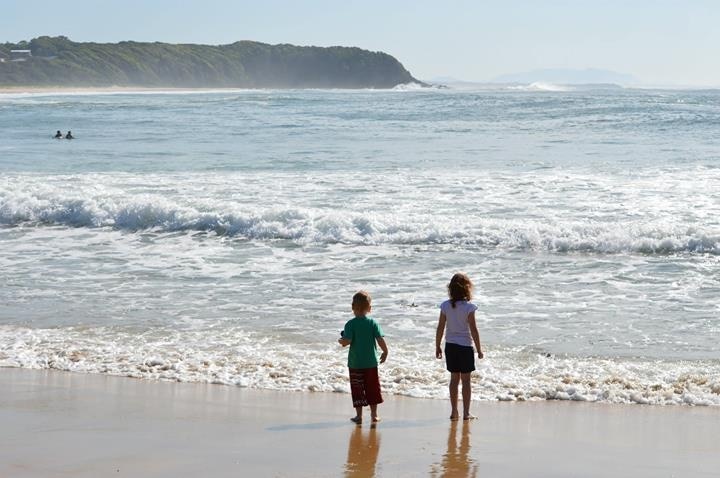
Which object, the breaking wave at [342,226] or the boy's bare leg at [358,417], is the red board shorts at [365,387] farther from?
the breaking wave at [342,226]

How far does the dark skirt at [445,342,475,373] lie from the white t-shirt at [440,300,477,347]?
1.6 inches

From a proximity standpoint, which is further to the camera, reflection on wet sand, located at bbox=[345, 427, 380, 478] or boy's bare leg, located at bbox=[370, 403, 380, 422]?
boy's bare leg, located at bbox=[370, 403, 380, 422]

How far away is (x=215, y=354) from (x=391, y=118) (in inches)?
1710

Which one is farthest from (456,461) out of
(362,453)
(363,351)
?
(363,351)

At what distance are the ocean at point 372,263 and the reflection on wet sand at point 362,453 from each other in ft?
4.43

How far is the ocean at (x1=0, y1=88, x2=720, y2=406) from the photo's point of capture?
29.7 ft

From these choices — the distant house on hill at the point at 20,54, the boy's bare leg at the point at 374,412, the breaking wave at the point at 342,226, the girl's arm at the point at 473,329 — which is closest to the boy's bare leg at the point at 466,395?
the girl's arm at the point at 473,329

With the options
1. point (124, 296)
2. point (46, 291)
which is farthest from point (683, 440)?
point (46, 291)

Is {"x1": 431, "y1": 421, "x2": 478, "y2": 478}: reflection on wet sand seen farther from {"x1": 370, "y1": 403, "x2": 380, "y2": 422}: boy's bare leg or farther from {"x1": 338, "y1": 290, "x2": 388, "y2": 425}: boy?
{"x1": 338, "y1": 290, "x2": 388, "y2": 425}: boy

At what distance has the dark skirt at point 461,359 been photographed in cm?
746

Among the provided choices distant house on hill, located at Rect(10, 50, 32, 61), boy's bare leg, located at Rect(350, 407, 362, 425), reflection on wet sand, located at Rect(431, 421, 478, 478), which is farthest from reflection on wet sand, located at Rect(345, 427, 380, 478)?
distant house on hill, located at Rect(10, 50, 32, 61)

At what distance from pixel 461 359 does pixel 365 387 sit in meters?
0.80

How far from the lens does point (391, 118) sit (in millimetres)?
52125

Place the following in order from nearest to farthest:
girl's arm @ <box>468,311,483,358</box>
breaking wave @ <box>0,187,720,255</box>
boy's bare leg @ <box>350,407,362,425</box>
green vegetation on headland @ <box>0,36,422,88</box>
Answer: boy's bare leg @ <box>350,407,362,425</box> → girl's arm @ <box>468,311,483,358</box> → breaking wave @ <box>0,187,720,255</box> → green vegetation on headland @ <box>0,36,422,88</box>
